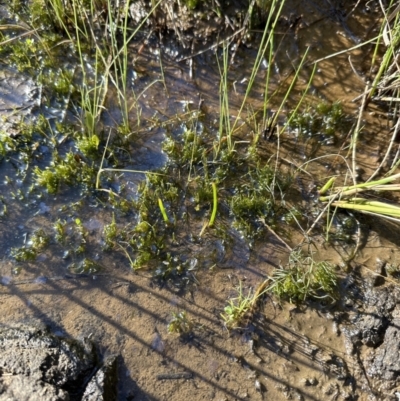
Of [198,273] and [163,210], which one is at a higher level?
[163,210]

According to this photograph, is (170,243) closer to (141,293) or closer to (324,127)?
(141,293)

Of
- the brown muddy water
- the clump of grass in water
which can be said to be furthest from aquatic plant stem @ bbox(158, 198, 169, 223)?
the clump of grass in water

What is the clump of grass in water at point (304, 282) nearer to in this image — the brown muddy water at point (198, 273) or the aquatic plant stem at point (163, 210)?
the brown muddy water at point (198, 273)

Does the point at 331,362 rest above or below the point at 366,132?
below

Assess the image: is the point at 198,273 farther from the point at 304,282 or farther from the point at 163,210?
the point at 304,282

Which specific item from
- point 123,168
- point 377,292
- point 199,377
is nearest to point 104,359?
point 199,377

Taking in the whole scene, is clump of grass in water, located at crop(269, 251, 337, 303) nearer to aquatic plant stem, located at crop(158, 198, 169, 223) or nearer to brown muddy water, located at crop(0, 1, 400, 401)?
brown muddy water, located at crop(0, 1, 400, 401)

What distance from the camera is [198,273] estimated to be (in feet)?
9.99

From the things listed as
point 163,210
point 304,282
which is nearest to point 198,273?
point 163,210

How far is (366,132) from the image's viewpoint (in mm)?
3580

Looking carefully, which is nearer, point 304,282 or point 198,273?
point 304,282

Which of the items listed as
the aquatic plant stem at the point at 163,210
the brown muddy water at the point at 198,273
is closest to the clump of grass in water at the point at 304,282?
the brown muddy water at the point at 198,273

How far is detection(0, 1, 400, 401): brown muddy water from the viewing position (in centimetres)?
278

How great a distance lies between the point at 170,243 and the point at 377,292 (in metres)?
1.29
